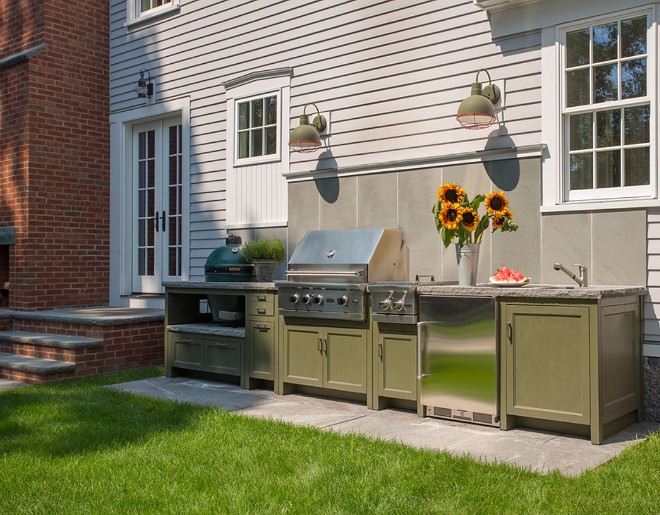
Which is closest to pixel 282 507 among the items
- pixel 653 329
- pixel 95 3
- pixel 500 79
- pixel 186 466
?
pixel 186 466

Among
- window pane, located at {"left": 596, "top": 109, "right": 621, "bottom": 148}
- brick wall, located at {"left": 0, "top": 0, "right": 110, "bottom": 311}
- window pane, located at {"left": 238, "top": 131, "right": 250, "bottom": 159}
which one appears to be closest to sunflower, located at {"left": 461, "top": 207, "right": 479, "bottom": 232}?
window pane, located at {"left": 596, "top": 109, "right": 621, "bottom": 148}

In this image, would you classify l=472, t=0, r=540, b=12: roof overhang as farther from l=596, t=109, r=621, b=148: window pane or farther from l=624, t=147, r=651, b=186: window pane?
l=624, t=147, r=651, b=186: window pane

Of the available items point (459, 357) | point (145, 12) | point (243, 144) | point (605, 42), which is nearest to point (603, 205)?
point (605, 42)

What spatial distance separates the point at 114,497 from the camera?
336 cm

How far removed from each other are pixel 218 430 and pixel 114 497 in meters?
1.22

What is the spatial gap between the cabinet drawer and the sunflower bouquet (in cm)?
170

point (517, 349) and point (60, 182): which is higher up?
point (60, 182)

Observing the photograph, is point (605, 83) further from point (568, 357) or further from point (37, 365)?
point (37, 365)

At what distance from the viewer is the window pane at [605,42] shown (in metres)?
5.01

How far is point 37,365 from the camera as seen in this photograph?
21.8ft

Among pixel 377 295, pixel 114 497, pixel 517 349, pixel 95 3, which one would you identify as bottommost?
pixel 114 497

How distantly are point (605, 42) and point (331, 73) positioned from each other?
2.66 meters

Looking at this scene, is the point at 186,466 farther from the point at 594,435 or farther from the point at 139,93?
the point at 139,93

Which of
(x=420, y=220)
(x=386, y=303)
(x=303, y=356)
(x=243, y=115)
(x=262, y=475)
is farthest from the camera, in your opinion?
(x=243, y=115)
